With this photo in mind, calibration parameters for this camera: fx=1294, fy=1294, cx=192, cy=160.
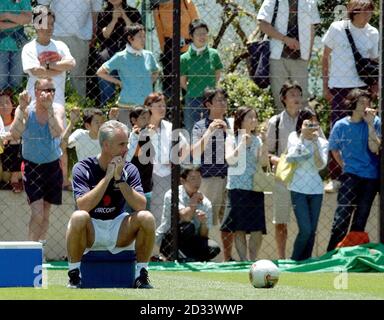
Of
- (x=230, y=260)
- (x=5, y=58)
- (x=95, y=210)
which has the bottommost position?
(x=230, y=260)

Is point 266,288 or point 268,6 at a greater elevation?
point 268,6

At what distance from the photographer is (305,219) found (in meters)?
14.6

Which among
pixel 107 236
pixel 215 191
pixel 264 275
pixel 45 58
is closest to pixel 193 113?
pixel 215 191

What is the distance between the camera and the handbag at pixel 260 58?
605 inches

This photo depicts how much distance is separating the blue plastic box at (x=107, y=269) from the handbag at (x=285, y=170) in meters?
4.12

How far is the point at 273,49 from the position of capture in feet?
50.6

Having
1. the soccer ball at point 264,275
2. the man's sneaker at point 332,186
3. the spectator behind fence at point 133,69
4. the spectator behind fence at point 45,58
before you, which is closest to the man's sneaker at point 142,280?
the soccer ball at point 264,275

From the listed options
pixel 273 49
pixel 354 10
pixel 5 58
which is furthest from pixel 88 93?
pixel 354 10

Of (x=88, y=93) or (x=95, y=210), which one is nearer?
(x=95, y=210)

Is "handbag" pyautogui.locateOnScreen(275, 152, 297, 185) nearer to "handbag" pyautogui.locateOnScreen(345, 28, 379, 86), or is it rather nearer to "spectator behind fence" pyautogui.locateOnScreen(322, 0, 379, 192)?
"spectator behind fence" pyautogui.locateOnScreen(322, 0, 379, 192)

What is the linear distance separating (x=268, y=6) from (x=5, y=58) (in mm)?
3178

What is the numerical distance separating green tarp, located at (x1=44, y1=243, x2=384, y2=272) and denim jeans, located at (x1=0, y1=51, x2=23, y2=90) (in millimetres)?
2309

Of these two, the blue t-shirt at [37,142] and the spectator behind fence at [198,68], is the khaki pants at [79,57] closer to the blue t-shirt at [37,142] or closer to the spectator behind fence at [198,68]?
the spectator behind fence at [198,68]
